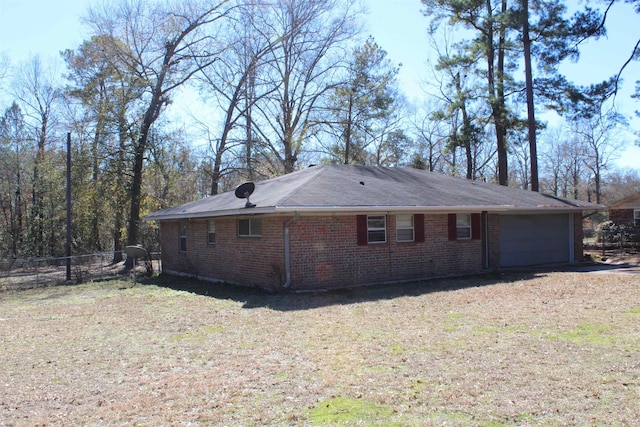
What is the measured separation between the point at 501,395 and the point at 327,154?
92.9ft

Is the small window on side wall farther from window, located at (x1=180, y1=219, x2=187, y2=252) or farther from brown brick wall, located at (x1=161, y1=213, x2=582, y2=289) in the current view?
brown brick wall, located at (x1=161, y1=213, x2=582, y2=289)

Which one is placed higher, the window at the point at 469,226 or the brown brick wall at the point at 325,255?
the window at the point at 469,226

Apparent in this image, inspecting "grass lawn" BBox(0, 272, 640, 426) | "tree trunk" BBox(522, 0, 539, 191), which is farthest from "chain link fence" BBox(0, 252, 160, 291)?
"tree trunk" BBox(522, 0, 539, 191)

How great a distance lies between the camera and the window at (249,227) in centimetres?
1288

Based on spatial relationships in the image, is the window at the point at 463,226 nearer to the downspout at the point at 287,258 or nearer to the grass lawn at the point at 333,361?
the grass lawn at the point at 333,361

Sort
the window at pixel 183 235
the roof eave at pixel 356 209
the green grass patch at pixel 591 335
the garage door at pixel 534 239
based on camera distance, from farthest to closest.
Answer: the window at pixel 183 235 → the garage door at pixel 534 239 → the roof eave at pixel 356 209 → the green grass patch at pixel 591 335

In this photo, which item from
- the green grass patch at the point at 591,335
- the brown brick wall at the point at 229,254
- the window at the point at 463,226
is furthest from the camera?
the window at the point at 463,226

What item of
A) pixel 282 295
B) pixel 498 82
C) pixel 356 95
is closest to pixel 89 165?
pixel 356 95

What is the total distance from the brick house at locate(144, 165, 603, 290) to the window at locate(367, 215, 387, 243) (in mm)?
26

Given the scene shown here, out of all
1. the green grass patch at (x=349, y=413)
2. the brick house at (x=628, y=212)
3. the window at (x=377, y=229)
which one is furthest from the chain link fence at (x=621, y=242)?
the green grass patch at (x=349, y=413)

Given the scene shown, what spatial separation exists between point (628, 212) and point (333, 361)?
28272 mm

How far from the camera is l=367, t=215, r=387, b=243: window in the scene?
1296 cm

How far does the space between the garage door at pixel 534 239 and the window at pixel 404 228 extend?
173 inches

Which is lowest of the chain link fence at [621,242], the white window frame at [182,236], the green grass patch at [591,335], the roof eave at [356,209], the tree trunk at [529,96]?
the green grass patch at [591,335]
